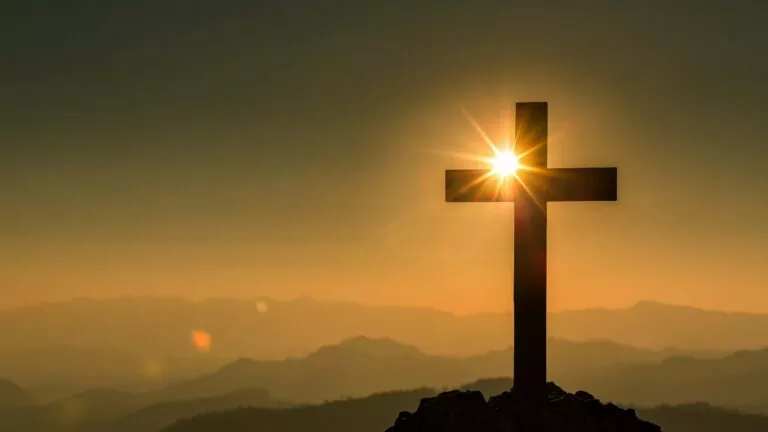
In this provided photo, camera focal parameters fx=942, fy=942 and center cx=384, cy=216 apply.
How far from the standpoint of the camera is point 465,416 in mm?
19141

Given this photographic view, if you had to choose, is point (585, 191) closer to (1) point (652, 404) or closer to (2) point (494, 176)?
(2) point (494, 176)

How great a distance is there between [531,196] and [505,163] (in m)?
1.02

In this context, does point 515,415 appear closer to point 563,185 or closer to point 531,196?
point 531,196

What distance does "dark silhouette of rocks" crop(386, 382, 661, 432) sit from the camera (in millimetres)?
18984

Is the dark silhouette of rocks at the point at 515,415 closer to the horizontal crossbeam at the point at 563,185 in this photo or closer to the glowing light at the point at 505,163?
the horizontal crossbeam at the point at 563,185

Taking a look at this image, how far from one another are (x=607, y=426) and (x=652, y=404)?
5082 inches

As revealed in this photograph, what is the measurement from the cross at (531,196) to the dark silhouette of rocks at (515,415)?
739 mm

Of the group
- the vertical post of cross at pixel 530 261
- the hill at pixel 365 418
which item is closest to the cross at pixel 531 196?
the vertical post of cross at pixel 530 261

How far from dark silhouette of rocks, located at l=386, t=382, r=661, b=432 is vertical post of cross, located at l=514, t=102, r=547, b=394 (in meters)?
0.62

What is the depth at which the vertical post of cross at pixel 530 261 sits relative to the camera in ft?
66.8

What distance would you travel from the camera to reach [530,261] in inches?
814

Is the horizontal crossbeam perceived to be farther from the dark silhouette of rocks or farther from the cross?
the dark silhouette of rocks

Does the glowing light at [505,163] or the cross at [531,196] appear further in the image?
the glowing light at [505,163]

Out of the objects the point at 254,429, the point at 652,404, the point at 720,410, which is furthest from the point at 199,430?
the point at 720,410
